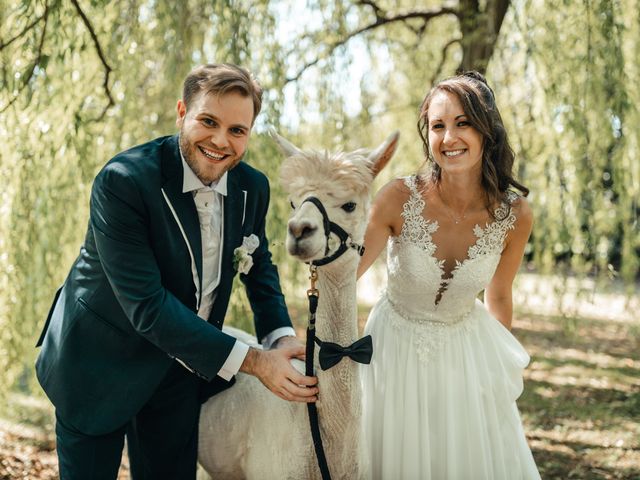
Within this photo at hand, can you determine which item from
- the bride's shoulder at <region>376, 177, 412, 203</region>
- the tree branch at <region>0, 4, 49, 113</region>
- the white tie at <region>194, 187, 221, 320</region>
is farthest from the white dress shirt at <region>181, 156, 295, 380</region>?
the tree branch at <region>0, 4, 49, 113</region>

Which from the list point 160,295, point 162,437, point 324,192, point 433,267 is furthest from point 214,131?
point 162,437

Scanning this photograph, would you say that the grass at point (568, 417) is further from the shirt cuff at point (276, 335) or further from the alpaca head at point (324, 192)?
the alpaca head at point (324, 192)

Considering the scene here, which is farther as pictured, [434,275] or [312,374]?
[434,275]

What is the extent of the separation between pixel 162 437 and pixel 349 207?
4.04 ft

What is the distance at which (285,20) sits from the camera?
4855 millimetres

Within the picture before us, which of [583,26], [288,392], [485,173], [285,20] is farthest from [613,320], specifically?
[288,392]

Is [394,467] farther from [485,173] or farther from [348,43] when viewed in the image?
[348,43]

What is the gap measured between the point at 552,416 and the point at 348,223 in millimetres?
4049

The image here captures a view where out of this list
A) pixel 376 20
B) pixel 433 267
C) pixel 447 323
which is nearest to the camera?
pixel 433 267

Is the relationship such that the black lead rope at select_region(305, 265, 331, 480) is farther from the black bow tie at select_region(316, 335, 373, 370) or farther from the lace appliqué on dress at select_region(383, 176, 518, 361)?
the lace appliqué on dress at select_region(383, 176, 518, 361)

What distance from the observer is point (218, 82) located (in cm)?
218

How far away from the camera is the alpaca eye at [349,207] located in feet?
6.71

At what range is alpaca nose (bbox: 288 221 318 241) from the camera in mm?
1863

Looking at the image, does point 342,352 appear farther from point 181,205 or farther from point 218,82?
point 218,82
